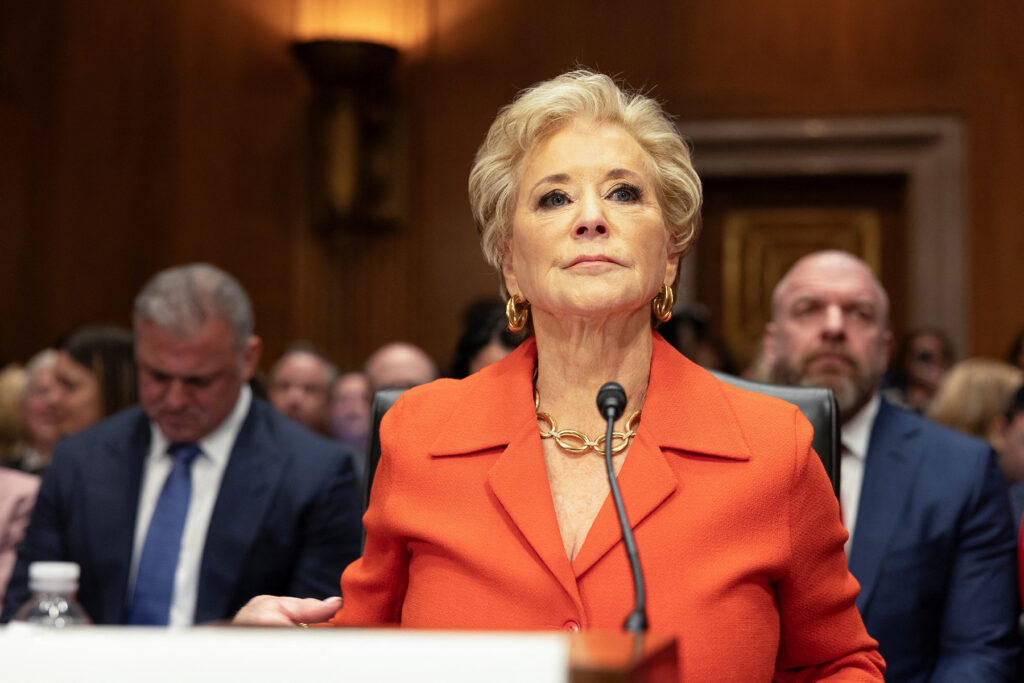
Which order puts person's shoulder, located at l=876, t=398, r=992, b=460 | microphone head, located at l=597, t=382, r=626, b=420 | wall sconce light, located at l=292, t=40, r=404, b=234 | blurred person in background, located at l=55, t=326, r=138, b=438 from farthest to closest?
wall sconce light, located at l=292, t=40, r=404, b=234
blurred person in background, located at l=55, t=326, r=138, b=438
person's shoulder, located at l=876, t=398, r=992, b=460
microphone head, located at l=597, t=382, r=626, b=420

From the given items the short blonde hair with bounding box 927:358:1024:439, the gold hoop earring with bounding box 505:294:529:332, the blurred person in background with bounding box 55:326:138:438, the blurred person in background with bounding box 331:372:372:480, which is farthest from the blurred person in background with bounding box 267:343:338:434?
the gold hoop earring with bounding box 505:294:529:332

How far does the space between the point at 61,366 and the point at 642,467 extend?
351 centimetres

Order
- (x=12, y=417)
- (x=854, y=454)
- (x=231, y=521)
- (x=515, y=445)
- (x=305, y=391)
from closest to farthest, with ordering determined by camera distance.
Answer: (x=515, y=445) < (x=854, y=454) < (x=231, y=521) < (x=12, y=417) < (x=305, y=391)

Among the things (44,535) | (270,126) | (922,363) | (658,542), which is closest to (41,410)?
(44,535)

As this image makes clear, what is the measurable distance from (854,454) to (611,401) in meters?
1.67

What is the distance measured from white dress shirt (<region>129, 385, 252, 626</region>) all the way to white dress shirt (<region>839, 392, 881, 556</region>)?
1687 millimetres

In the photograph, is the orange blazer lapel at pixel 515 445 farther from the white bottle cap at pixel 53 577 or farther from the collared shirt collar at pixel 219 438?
the collared shirt collar at pixel 219 438

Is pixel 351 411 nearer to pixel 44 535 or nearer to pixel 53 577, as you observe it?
pixel 44 535

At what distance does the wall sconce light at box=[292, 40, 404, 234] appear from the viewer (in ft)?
24.4

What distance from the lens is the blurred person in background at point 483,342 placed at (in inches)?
151

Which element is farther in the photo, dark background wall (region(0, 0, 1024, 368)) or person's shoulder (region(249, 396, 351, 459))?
dark background wall (region(0, 0, 1024, 368))

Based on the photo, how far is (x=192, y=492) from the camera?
3.58 meters

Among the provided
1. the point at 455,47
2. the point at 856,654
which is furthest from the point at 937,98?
the point at 856,654

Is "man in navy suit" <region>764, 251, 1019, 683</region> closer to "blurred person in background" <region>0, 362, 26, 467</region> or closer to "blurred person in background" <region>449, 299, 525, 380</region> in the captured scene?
"blurred person in background" <region>449, 299, 525, 380</region>
